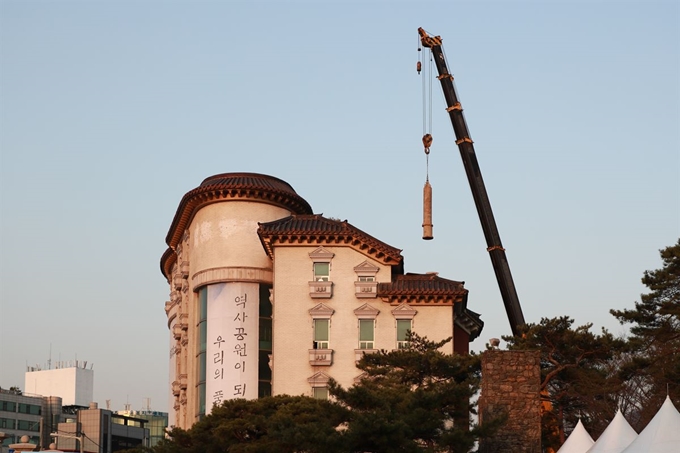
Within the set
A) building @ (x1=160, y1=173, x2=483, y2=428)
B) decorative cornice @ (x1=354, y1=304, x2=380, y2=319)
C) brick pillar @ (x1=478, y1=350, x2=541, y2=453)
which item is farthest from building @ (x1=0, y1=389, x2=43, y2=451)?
brick pillar @ (x1=478, y1=350, x2=541, y2=453)

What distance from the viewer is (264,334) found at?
60.0m

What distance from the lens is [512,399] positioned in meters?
37.6

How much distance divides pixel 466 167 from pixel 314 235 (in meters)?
8.36

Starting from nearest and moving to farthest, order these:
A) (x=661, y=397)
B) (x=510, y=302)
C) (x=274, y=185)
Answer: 1. (x=661, y=397)
2. (x=510, y=302)
3. (x=274, y=185)

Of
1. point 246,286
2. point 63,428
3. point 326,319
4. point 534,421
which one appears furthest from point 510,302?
point 63,428

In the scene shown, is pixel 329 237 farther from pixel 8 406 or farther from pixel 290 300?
pixel 8 406

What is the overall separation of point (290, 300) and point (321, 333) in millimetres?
2270

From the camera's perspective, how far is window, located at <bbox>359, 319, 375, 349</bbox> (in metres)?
58.4

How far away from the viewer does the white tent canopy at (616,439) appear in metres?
35.4

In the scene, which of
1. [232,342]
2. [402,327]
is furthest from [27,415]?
[402,327]

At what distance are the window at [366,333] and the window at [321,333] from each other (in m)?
1.69

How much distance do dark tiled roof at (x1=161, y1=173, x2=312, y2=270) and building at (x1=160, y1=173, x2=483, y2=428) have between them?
7 cm

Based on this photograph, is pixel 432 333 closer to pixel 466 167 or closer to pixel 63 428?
pixel 466 167

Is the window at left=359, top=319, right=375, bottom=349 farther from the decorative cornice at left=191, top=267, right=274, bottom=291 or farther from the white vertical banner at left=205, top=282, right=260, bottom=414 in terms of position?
the decorative cornice at left=191, top=267, right=274, bottom=291
